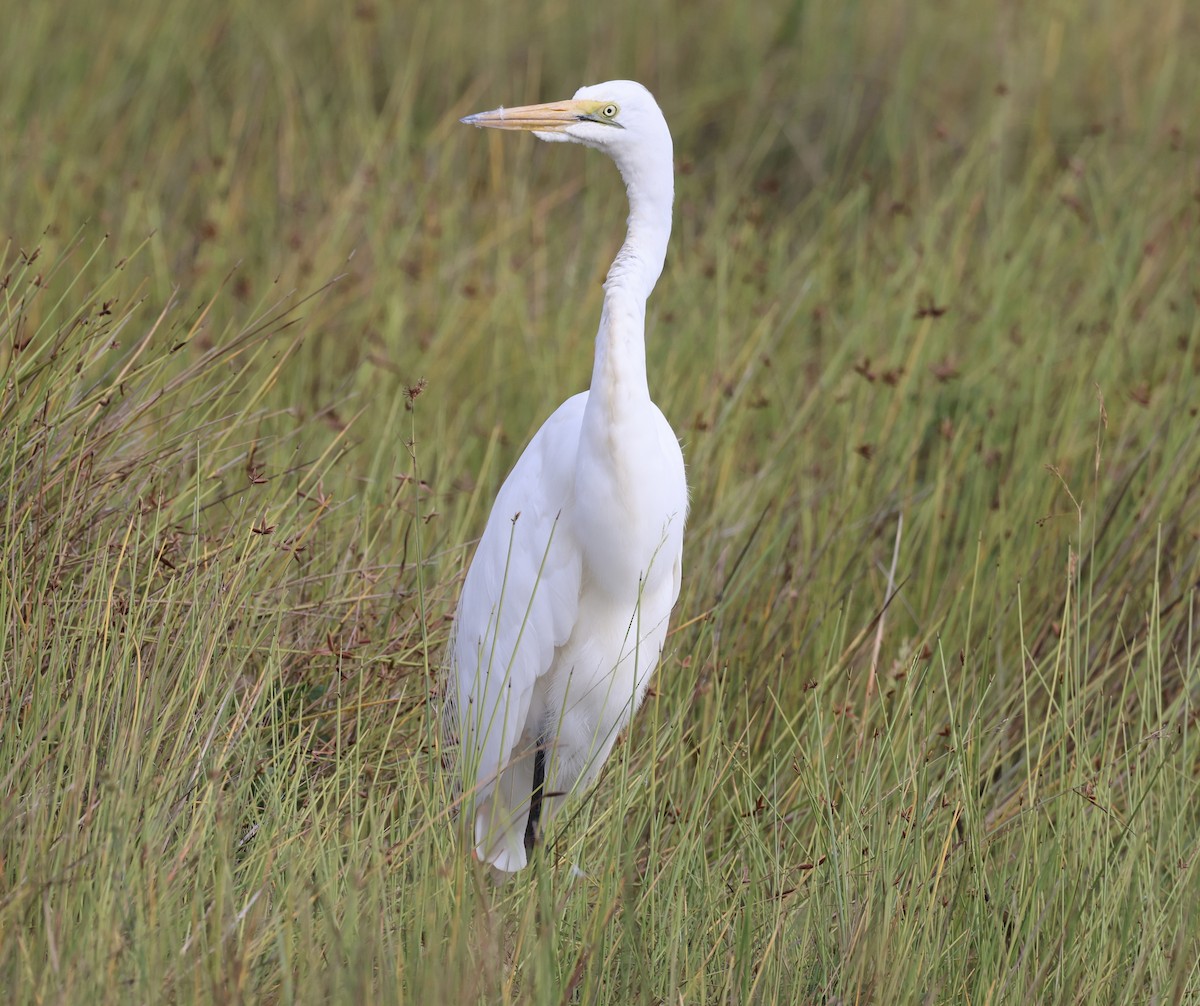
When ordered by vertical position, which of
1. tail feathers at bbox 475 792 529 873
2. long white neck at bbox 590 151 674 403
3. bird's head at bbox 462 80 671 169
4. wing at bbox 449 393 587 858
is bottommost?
tail feathers at bbox 475 792 529 873

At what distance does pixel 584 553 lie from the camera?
239 cm

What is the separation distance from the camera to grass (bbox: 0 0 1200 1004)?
1744 millimetres

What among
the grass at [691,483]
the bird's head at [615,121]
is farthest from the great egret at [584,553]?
the grass at [691,483]

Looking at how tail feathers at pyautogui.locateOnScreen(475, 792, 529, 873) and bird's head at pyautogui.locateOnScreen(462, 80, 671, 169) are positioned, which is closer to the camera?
bird's head at pyautogui.locateOnScreen(462, 80, 671, 169)

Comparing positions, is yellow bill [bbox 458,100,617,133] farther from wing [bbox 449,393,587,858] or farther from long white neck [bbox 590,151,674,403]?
wing [bbox 449,393,587,858]

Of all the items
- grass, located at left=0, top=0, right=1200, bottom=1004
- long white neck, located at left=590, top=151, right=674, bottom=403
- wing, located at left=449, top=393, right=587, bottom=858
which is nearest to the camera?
grass, located at left=0, top=0, right=1200, bottom=1004

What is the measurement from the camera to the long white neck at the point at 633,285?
2102 mm

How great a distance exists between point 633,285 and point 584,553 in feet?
1.62

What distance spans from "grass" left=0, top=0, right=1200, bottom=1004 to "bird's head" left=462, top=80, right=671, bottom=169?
49 centimetres

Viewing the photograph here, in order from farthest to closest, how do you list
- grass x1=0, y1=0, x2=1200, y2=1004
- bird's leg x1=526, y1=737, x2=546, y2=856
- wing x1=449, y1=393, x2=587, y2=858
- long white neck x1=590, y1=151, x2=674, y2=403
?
1. bird's leg x1=526, y1=737, x2=546, y2=856
2. wing x1=449, y1=393, x2=587, y2=858
3. long white neck x1=590, y1=151, x2=674, y2=403
4. grass x1=0, y1=0, x2=1200, y2=1004

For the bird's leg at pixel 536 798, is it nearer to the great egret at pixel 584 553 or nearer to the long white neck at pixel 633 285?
the great egret at pixel 584 553

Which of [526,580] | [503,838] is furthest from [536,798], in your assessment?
[526,580]

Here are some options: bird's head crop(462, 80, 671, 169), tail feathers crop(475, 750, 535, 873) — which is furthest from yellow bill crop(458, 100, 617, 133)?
tail feathers crop(475, 750, 535, 873)

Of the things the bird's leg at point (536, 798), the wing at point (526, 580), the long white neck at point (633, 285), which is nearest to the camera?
the long white neck at point (633, 285)
